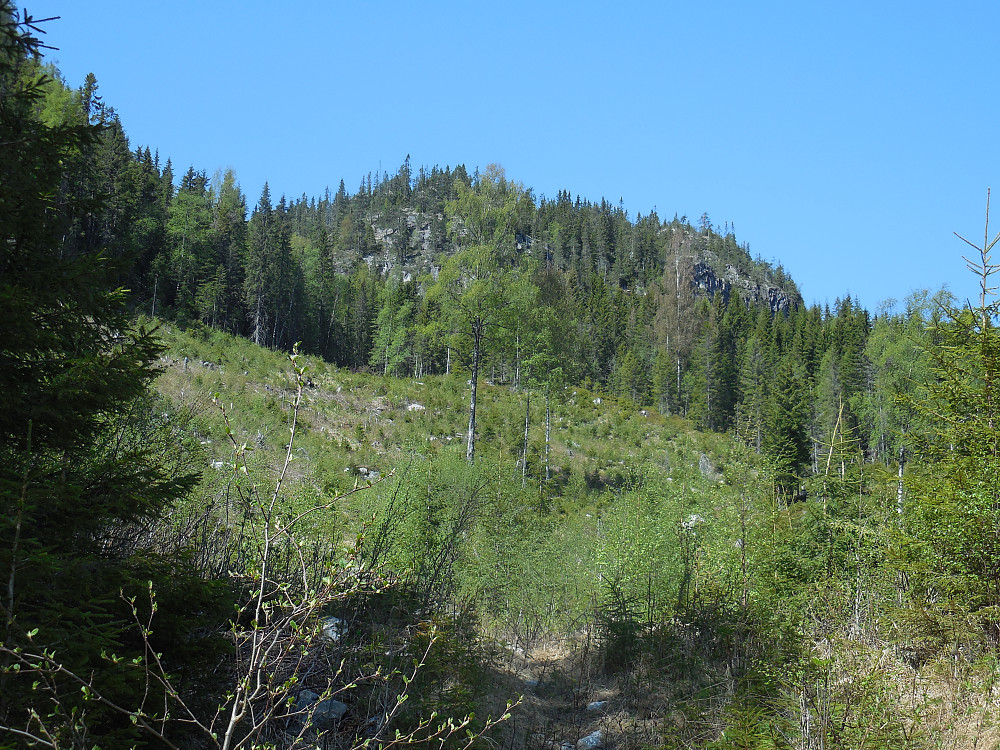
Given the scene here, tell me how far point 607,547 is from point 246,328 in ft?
154

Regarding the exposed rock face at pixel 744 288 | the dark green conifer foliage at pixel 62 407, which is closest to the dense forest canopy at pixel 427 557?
the dark green conifer foliage at pixel 62 407

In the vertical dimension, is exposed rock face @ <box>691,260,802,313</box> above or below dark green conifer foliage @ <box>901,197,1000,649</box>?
above

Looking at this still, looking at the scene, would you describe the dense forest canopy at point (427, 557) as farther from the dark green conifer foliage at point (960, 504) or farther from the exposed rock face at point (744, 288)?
the exposed rock face at point (744, 288)

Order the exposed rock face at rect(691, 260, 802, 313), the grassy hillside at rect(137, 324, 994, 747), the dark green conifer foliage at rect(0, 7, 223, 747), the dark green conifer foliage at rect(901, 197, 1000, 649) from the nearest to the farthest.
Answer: the dark green conifer foliage at rect(0, 7, 223, 747) < the grassy hillside at rect(137, 324, 994, 747) < the dark green conifer foliage at rect(901, 197, 1000, 649) < the exposed rock face at rect(691, 260, 802, 313)

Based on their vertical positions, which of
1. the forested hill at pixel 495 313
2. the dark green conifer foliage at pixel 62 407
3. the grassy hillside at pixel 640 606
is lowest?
the grassy hillside at pixel 640 606

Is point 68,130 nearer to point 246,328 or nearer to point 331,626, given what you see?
point 331,626

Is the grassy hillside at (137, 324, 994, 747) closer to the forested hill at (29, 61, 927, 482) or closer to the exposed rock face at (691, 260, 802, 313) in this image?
the forested hill at (29, 61, 927, 482)

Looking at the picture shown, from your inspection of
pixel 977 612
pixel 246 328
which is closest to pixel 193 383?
pixel 977 612

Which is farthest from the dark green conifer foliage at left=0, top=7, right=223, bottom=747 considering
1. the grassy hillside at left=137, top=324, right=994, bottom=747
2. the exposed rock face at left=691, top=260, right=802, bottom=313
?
the exposed rock face at left=691, top=260, right=802, bottom=313

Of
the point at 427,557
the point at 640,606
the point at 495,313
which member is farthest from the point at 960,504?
the point at 495,313

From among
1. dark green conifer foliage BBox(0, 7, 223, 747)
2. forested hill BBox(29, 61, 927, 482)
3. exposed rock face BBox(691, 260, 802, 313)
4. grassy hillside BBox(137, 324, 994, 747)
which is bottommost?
grassy hillside BBox(137, 324, 994, 747)

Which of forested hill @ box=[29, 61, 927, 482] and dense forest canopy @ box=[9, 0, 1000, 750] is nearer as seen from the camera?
dense forest canopy @ box=[9, 0, 1000, 750]

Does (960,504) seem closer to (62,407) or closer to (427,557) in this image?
(427,557)

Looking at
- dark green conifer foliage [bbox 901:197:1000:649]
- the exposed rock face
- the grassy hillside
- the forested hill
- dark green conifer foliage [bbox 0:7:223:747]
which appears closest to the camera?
dark green conifer foliage [bbox 0:7:223:747]
